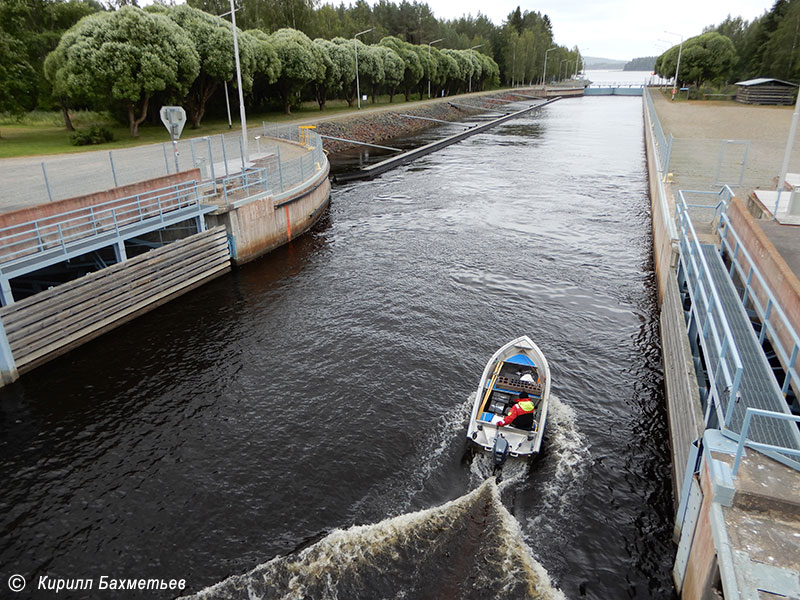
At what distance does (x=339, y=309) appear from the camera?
19969 millimetres

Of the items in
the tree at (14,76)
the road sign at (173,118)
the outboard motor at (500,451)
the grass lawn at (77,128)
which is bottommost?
the outboard motor at (500,451)

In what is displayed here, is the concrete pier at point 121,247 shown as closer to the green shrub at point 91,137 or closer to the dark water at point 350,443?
the dark water at point 350,443

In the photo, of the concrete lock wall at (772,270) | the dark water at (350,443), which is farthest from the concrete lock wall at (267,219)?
the concrete lock wall at (772,270)

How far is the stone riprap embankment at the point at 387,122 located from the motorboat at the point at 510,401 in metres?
42.2

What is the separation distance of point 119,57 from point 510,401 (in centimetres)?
4046

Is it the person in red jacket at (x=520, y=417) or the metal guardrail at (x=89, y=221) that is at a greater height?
the metal guardrail at (x=89, y=221)

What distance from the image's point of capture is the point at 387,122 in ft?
220

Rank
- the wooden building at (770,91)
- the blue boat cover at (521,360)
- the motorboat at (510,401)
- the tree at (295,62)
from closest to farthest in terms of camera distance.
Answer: the motorboat at (510,401)
the blue boat cover at (521,360)
the tree at (295,62)
the wooden building at (770,91)

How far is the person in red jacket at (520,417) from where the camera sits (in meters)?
12.2

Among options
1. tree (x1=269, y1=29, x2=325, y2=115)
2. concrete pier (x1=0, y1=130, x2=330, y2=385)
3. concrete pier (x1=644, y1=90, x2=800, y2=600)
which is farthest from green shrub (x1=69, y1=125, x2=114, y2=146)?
concrete pier (x1=644, y1=90, x2=800, y2=600)

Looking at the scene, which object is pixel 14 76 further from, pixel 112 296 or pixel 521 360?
pixel 521 360

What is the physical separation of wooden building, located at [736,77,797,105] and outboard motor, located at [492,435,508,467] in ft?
272

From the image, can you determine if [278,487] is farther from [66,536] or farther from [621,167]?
[621,167]

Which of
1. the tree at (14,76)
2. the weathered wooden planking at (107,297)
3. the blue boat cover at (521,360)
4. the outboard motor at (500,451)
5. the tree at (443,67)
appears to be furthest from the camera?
the tree at (443,67)
